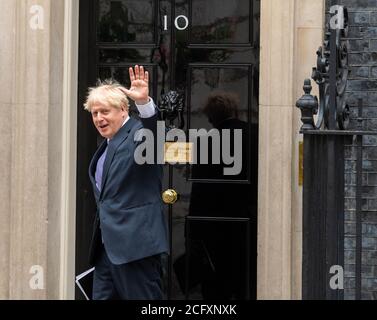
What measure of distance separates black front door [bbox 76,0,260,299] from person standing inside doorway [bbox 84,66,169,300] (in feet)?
3.93

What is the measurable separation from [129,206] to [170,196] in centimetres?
131

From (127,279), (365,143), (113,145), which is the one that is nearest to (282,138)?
(365,143)

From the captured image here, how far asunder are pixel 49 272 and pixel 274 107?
200 centimetres

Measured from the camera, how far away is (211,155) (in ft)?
19.3

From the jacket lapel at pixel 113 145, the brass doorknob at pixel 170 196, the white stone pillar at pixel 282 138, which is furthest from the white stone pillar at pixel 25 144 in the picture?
the white stone pillar at pixel 282 138

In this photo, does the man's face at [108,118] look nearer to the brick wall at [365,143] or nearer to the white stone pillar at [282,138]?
the white stone pillar at [282,138]

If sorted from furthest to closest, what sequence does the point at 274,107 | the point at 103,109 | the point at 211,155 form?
the point at 211,155
the point at 274,107
the point at 103,109

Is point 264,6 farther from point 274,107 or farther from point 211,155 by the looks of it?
point 211,155

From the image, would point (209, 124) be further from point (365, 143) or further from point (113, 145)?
point (113, 145)

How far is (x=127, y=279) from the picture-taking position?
15.1 ft

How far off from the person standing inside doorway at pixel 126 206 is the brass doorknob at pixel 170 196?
1.18m

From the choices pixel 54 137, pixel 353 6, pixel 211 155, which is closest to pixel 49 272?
pixel 54 137

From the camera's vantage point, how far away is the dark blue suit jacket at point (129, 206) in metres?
4.56

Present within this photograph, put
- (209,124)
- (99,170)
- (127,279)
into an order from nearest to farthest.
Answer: (127,279), (99,170), (209,124)
